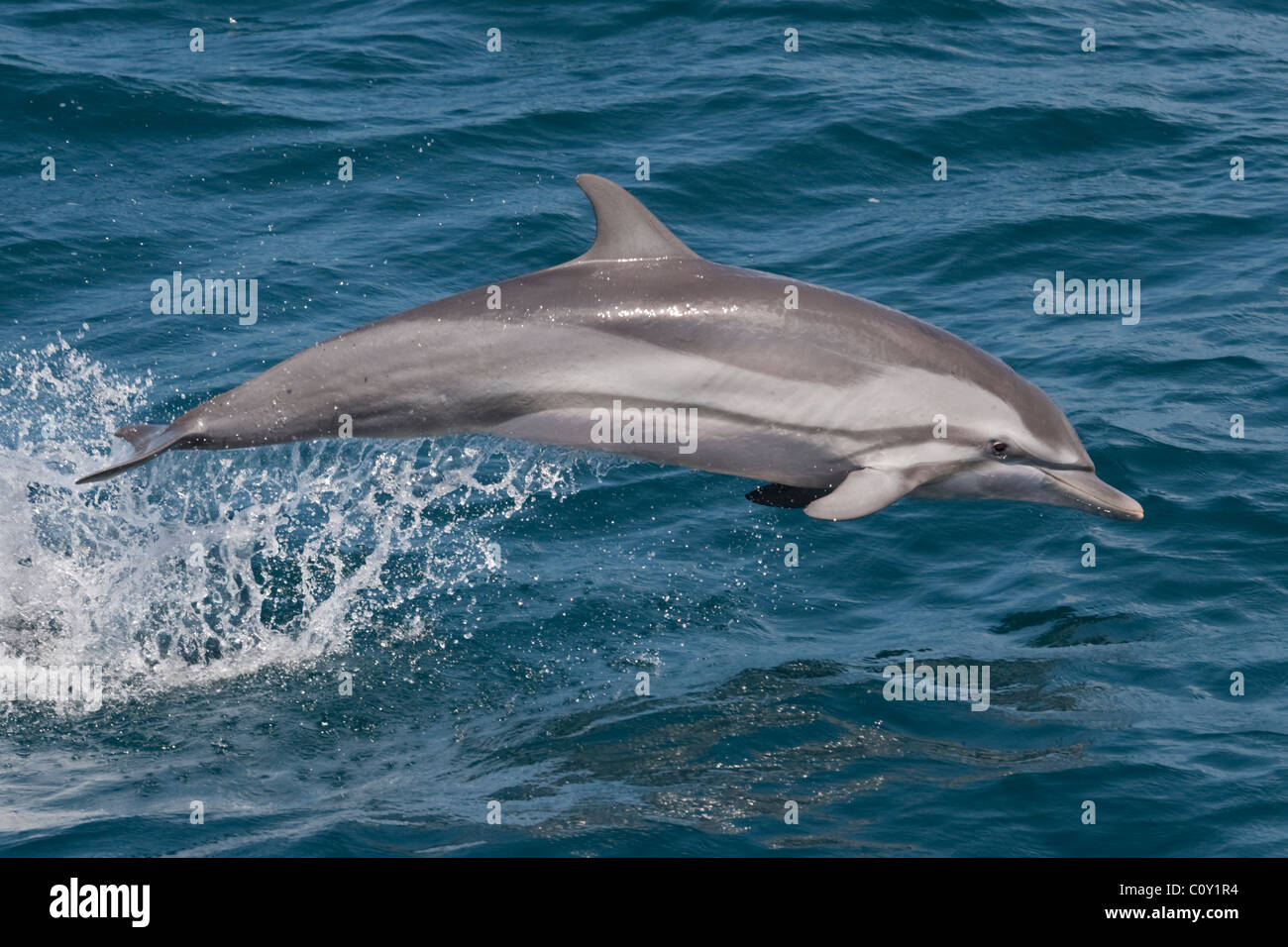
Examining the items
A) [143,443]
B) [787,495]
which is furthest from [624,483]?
[143,443]

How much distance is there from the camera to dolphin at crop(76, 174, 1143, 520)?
297 inches

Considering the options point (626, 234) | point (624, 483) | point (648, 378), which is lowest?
point (624, 483)

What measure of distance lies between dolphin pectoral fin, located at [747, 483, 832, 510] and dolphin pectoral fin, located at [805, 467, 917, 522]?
23 centimetres

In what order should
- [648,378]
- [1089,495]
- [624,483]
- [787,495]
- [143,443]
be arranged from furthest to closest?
[624,483], [1089,495], [787,495], [143,443], [648,378]

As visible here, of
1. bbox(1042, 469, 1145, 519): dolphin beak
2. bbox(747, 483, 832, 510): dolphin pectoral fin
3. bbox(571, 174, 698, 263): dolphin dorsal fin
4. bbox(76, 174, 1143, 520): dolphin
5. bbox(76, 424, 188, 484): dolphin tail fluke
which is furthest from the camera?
bbox(1042, 469, 1145, 519): dolphin beak

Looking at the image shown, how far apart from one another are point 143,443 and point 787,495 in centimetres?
294

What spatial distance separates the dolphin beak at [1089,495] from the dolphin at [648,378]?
2.02ft

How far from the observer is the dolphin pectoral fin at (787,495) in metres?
8.17

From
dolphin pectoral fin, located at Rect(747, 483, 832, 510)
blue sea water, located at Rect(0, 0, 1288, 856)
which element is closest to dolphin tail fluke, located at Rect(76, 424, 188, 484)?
blue sea water, located at Rect(0, 0, 1288, 856)

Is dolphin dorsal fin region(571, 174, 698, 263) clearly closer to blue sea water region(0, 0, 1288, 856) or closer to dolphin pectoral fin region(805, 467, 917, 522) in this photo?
dolphin pectoral fin region(805, 467, 917, 522)

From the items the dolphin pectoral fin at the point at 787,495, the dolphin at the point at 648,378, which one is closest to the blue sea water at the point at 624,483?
the dolphin pectoral fin at the point at 787,495

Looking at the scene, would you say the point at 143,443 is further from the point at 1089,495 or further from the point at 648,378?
the point at 1089,495

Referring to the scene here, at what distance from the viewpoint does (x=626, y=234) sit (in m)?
7.80
